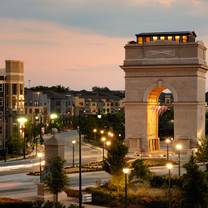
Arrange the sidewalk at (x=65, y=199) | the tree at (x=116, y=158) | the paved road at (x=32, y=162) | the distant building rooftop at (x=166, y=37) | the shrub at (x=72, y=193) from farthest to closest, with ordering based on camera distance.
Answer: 1. the distant building rooftop at (x=166, y=37)
2. the paved road at (x=32, y=162)
3. the tree at (x=116, y=158)
4. the shrub at (x=72, y=193)
5. the sidewalk at (x=65, y=199)

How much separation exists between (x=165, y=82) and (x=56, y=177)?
117 feet

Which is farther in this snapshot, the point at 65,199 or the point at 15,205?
the point at 65,199

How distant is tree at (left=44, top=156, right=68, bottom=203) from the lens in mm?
36375

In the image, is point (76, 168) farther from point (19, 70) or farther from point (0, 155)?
point (19, 70)

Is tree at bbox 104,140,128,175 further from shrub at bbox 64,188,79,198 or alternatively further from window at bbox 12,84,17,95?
window at bbox 12,84,17,95

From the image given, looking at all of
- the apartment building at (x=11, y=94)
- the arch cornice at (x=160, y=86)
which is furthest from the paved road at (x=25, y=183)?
the apartment building at (x=11, y=94)

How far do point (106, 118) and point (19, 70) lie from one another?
1645 inches

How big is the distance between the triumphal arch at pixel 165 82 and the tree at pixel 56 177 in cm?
3438

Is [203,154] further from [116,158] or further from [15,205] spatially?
[15,205]

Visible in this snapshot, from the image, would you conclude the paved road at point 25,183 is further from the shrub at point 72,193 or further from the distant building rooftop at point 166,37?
the distant building rooftop at point 166,37

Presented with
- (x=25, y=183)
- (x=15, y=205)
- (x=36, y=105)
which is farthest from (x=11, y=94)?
(x=36, y=105)

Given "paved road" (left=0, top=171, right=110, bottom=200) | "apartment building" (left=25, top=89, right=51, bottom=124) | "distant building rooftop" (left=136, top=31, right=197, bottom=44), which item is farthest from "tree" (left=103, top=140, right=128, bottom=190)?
"apartment building" (left=25, top=89, right=51, bottom=124)

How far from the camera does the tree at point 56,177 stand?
36375 millimetres

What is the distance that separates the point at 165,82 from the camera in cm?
7025
